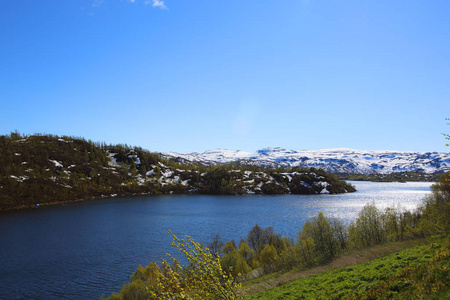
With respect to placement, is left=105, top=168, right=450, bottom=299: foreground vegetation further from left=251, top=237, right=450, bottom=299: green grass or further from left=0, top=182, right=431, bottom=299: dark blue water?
left=0, top=182, right=431, bottom=299: dark blue water

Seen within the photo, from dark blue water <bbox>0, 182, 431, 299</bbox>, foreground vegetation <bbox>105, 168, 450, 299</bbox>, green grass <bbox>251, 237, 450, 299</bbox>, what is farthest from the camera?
dark blue water <bbox>0, 182, 431, 299</bbox>

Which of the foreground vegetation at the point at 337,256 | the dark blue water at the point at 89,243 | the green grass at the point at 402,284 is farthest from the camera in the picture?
the dark blue water at the point at 89,243

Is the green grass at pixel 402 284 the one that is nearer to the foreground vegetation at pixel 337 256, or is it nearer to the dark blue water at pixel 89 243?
the foreground vegetation at pixel 337 256

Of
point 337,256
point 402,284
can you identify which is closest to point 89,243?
point 337,256

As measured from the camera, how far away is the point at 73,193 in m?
155

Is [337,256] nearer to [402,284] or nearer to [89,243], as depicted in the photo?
[402,284]

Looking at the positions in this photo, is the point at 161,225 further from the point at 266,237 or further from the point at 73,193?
the point at 73,193

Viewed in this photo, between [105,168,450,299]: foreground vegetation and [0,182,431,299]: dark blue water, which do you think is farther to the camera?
[0,182,431,299]: dark blue water

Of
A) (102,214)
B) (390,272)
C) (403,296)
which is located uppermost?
(403,296)

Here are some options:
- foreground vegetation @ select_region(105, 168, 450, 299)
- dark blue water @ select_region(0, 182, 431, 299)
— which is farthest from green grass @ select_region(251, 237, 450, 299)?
dark blue water @ select_region(0, 182, 431, 299)

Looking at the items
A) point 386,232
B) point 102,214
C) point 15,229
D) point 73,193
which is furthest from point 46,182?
point 386,232

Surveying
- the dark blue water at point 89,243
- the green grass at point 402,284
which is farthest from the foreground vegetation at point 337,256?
the dark blue water at point 89,243

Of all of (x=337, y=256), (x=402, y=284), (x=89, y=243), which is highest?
(x=402, y=284)

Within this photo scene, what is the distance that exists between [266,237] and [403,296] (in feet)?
145
